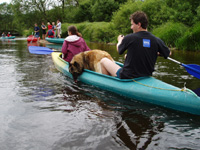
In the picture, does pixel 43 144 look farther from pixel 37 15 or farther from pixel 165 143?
pixel 37 15

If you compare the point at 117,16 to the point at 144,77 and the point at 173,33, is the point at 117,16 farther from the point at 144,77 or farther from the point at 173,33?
the point at 144,77

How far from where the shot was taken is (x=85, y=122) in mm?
2975

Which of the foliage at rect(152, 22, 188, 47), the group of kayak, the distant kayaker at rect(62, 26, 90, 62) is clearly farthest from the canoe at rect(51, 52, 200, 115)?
the foliage at rect(152, 22, 188, 47)

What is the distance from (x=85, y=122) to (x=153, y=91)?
48.5 inches

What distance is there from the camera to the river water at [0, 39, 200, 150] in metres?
2.42

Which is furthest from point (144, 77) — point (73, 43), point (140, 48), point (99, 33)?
point (99, 33)

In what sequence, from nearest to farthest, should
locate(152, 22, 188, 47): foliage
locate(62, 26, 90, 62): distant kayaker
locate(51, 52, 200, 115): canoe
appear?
locate(51, 52, 200, 115): canoe
locate(62, 26, 90, 62): distant kayaker
locate(152, 22, 188, 47): foliage

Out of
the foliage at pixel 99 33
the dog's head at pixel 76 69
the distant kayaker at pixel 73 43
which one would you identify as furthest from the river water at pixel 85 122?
the foliage at pixel 99 33

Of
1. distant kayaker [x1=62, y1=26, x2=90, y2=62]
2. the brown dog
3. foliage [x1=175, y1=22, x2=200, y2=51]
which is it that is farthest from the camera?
foliage [x1=175, y1=22, x2=200, y2=51]

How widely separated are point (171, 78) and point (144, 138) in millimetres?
3291

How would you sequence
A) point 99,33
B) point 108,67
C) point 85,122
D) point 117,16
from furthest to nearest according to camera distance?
1. point 99,33
2. point 117,16
3. point 108,67
4. point 85,122

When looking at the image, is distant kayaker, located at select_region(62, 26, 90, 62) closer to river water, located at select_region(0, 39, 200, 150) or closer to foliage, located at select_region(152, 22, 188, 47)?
river water, located at select_region(0, 39, 200, 150)

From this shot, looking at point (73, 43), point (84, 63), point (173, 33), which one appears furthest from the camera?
point (173, 33)

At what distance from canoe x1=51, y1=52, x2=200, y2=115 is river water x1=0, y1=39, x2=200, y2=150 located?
108 mm
